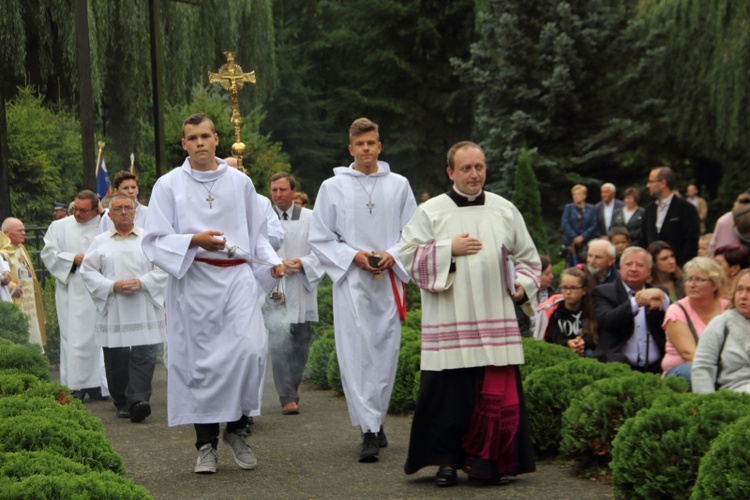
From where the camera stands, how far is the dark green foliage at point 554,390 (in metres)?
8.03

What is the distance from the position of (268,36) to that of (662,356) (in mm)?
21538

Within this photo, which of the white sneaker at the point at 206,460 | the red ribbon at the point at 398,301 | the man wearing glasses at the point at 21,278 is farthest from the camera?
the man wearing glasses at the point at 21,278

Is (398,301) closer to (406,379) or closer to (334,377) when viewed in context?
(406,379)

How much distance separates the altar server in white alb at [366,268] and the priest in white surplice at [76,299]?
4.28m

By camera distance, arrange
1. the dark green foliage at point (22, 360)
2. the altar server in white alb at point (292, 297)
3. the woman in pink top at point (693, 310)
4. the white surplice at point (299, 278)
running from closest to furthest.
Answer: the woman in pink top at point (693, 310) → the dark green foliage at point (22, 360) → the altar server in white alb at point (292, 297) → the white surplice at point (299, 278)

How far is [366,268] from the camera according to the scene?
8.83 meters

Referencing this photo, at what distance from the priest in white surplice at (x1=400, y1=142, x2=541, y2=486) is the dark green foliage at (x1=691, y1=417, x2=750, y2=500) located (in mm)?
1708

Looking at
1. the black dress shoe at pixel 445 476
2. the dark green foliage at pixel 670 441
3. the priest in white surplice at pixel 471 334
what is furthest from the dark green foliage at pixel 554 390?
the dark green foliage at pixel 670 441

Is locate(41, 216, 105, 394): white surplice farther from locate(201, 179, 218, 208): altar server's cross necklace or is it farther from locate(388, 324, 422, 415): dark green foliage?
locate(201, 179, 218, 208): altar server's cross necklace

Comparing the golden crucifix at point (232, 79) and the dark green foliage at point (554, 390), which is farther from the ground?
the golden crucifix at point (232, 79)

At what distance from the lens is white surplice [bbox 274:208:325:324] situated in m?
11.3

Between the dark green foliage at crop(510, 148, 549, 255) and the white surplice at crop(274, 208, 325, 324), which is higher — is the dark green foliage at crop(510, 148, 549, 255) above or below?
above

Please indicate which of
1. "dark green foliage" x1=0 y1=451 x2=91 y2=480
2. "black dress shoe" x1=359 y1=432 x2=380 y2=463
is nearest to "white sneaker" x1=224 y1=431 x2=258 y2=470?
"black dress shoe" x1=359 y1=432 x2=380 y2=463

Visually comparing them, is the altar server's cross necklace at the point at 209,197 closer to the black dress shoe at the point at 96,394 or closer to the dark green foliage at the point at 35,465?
the dark green foliage at the point at 35,465
